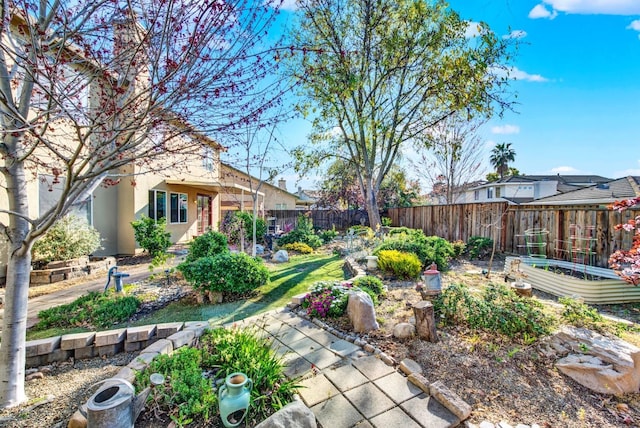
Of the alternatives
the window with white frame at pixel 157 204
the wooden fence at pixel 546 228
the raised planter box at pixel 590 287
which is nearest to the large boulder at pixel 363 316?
the raised planter box at pixel 590 287

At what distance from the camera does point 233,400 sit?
194 centimetres

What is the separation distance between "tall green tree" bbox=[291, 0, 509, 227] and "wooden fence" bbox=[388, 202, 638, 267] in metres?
3.06

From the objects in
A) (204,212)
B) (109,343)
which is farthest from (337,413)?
(204,212)

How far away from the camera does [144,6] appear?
2432 millimetres

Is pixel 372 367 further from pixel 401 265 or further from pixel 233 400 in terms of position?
pixel 401 265

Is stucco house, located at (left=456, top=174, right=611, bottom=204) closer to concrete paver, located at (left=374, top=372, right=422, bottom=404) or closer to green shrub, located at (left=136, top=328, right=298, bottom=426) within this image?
concrete paver, located at (left=374, top=372, right=422, bottom=404)

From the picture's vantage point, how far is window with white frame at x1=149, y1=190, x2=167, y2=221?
9.89 metres

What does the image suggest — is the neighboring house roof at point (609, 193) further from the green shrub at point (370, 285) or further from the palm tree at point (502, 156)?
the palm tree at point (502, 156)

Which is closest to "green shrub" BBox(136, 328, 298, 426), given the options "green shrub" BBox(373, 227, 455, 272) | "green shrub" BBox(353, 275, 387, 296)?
"green shrub" BBox(353, 275, 387, 296)

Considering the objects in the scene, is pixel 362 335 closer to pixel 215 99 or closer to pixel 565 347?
pixel 565 347

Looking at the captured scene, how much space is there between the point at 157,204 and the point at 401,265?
352 inches

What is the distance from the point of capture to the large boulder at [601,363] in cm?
250

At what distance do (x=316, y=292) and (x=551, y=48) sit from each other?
7731mm

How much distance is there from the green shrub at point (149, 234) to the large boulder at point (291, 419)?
311 inches
